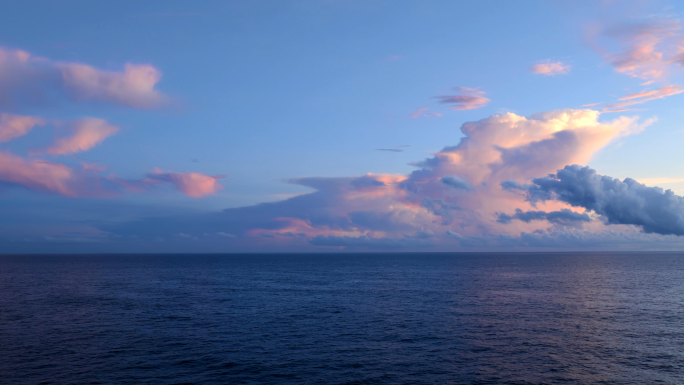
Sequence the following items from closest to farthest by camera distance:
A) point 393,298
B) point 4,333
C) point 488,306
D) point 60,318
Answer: point 4,333 < point 60,318 < point 488,306 < point 393,298

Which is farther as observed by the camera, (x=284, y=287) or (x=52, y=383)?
(x=284, y=287)

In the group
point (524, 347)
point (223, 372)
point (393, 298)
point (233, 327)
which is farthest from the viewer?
point (393, 298)

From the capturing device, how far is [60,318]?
63656mm

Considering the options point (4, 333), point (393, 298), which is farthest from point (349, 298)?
point (4, 333)

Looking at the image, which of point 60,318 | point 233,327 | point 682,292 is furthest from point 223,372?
point 682,292

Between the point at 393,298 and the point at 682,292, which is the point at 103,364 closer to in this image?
the point at 393,298

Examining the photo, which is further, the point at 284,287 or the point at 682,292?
the point at 284,287

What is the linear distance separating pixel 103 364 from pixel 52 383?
17.9 ft

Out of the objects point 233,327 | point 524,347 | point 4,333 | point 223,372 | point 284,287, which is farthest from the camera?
point 284,287

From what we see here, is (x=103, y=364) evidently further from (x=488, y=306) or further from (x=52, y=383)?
(x=488, y=306)

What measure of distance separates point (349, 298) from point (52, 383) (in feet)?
194

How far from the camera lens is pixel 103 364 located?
136 ft

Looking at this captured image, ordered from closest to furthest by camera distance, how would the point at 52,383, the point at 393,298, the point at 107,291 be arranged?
the point at 52,383 < the point at 393,298 < the point at 107,291

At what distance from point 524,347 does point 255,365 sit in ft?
101
